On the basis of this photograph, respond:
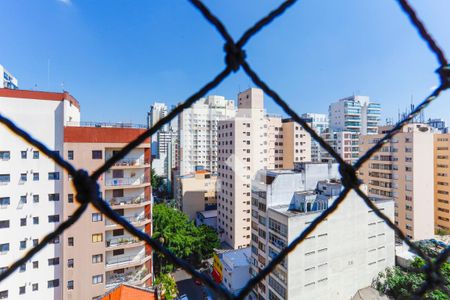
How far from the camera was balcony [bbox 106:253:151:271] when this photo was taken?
20.0ft

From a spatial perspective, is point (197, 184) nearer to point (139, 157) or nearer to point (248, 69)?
point (139, 157)

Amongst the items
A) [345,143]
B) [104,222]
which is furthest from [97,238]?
[345,143]

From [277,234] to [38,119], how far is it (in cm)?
620

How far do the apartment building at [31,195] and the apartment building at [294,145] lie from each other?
10901 mm

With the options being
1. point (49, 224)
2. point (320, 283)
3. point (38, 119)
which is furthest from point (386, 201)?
point (38, 119)

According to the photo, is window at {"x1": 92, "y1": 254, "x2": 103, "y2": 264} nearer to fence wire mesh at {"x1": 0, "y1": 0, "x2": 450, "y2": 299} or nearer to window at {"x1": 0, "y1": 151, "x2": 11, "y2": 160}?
window at {"x1": 0, "y1": 151, "x2": 11, "y2": 160}

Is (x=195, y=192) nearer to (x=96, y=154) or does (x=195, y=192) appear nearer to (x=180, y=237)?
(x=180, y=237)

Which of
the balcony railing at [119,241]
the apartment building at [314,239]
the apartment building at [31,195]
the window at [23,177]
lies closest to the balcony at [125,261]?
the balcony railing at [119,241]

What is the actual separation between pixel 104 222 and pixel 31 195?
1.70 metres

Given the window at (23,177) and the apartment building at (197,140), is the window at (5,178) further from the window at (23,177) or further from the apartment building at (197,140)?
the apartment building at (197,140)

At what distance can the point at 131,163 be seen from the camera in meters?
6.52

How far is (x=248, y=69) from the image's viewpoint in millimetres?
410

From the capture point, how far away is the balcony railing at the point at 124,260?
611cm

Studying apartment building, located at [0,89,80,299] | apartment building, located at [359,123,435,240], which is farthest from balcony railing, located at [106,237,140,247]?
apartment building, located at [359,123,435,240]
